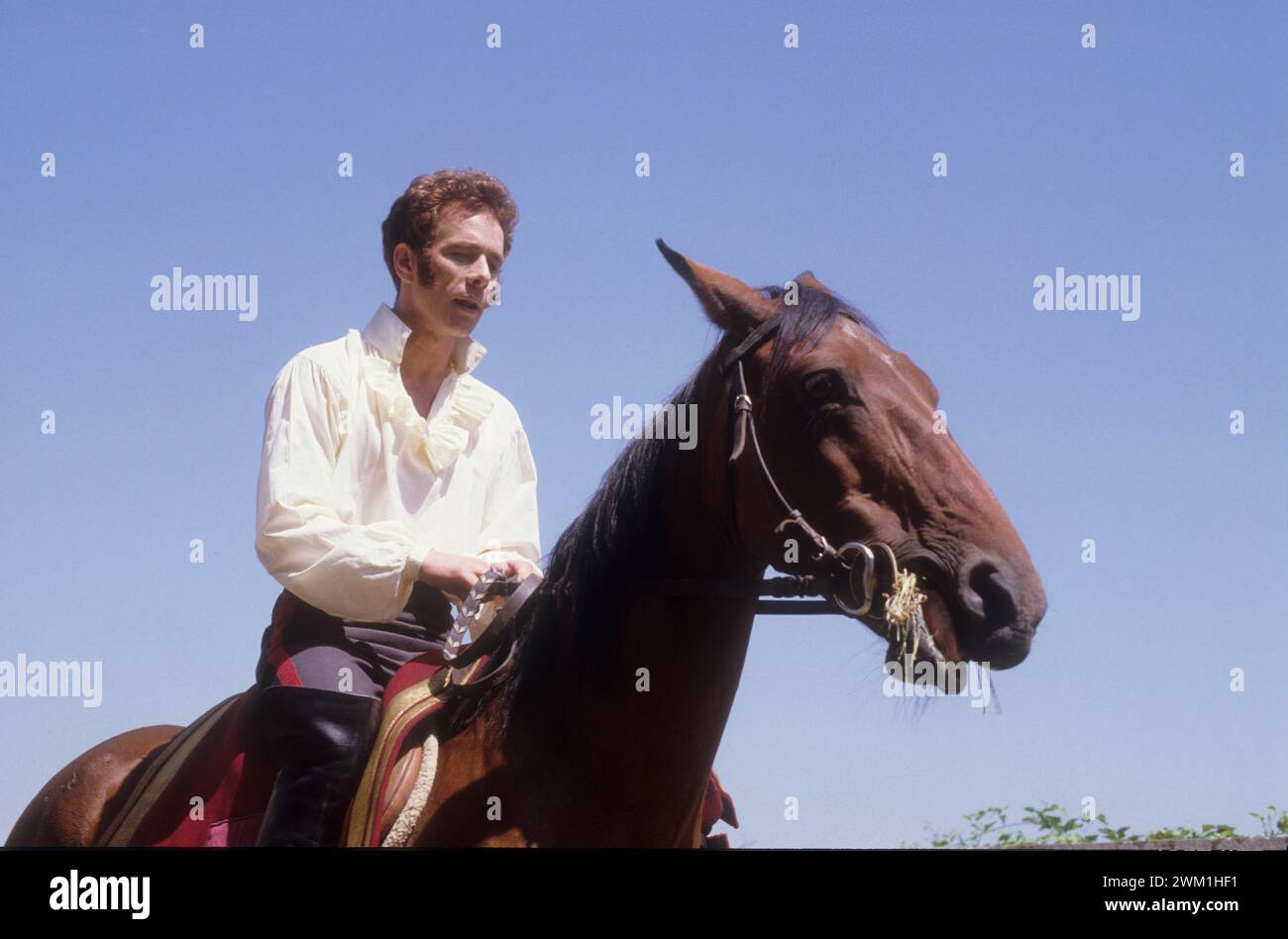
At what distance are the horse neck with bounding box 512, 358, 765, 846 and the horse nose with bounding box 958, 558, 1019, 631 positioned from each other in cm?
56

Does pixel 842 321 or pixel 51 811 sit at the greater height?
pixel 842 321

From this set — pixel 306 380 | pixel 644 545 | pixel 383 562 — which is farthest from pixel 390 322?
pixel 644 545

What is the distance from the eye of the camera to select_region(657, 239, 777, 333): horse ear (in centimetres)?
368

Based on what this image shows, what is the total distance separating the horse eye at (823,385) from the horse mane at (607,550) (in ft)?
0.31

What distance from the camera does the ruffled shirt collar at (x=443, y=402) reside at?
157 inches

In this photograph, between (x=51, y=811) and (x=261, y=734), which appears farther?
(x=51, y=811)

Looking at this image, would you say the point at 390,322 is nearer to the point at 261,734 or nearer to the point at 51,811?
the point at 261,734

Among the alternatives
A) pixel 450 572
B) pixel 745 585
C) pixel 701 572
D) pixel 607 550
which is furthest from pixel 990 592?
pixel 450 572

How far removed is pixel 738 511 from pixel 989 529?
24.3 inches

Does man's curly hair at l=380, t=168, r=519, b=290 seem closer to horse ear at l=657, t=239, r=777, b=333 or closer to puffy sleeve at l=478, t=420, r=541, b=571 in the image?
puffy sleeve at l=478, t=420, r=541, b=571
